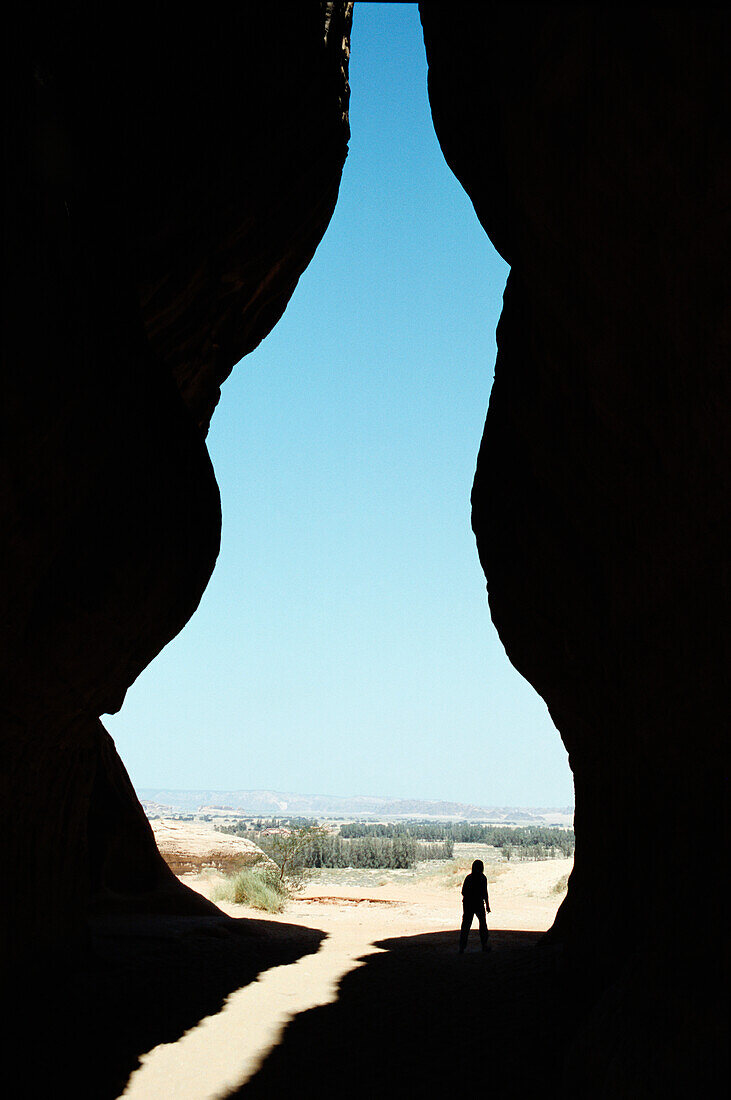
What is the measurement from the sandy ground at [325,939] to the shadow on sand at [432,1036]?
34 cm

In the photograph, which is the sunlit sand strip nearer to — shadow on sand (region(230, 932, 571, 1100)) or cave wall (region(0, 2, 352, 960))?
shadow on sand (region(230, 932, 571, 1100))

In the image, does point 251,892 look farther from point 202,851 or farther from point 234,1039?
point 234,1039

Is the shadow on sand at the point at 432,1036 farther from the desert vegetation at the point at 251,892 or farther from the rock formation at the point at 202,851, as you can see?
the rock formation at the point at 202,851

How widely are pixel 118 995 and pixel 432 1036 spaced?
11.7 ft

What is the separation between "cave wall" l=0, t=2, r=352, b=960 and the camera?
20.9ft

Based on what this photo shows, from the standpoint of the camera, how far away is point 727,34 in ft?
13.6

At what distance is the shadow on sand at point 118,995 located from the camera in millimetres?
6434

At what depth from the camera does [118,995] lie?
870cm

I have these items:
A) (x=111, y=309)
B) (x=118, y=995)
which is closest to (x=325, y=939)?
(x=118, y=995)

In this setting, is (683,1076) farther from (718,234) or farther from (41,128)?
(41,128)

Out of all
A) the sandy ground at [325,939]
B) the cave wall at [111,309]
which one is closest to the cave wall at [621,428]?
the cave wall at [111,309]

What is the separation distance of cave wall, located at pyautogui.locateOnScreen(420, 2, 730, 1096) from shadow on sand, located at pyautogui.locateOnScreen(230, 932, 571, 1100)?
0.80 metres

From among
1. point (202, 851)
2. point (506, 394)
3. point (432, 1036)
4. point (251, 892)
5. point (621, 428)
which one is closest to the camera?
point (621, 428)

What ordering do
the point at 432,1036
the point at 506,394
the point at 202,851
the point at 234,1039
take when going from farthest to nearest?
the point at 202,851 → the point at 506,394 → the point at 234,1039 → the point at 432,1036
